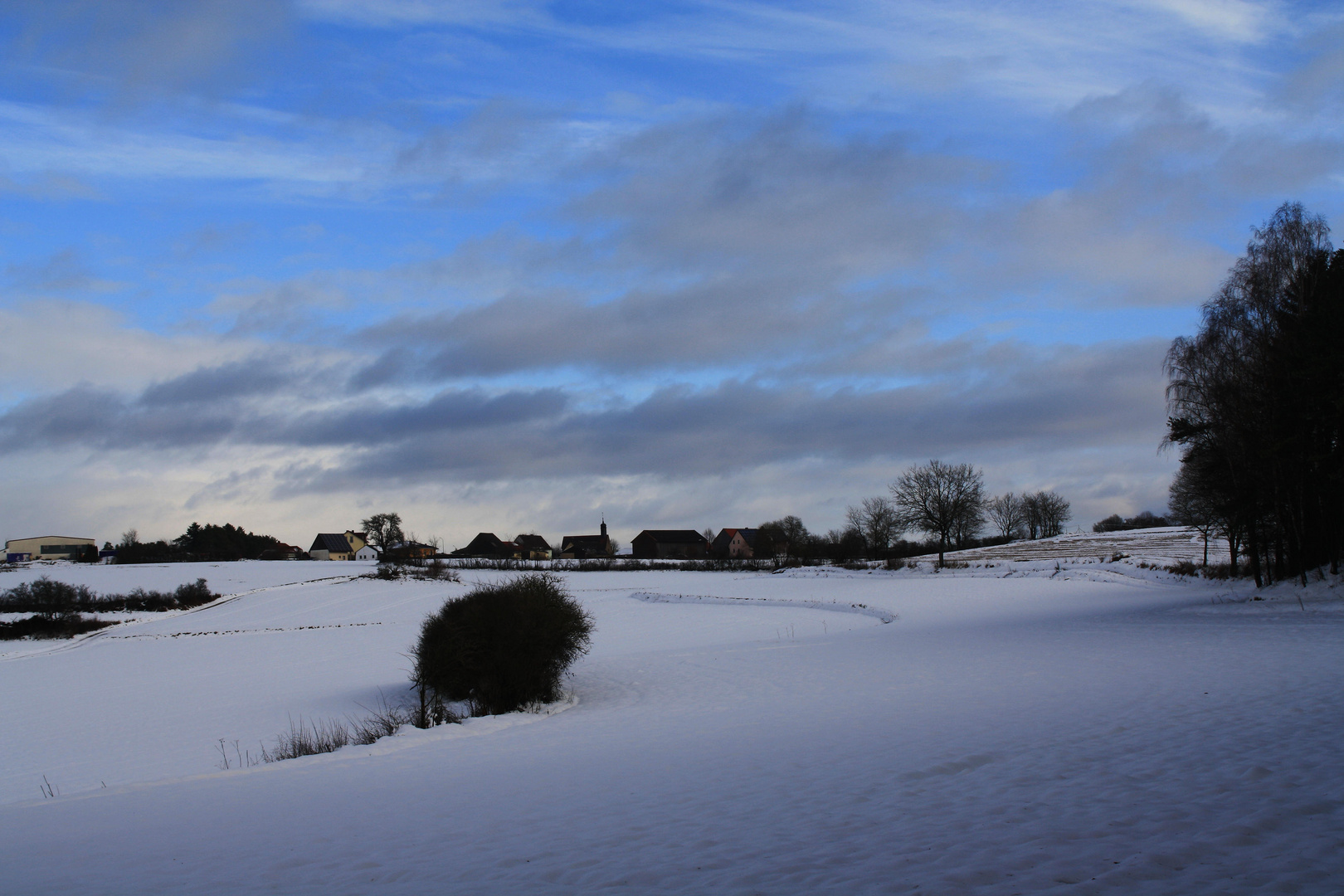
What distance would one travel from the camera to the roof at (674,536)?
15138 cm

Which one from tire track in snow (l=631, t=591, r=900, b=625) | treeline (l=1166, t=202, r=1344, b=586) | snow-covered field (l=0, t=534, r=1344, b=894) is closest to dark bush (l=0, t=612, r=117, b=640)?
snow-covered field (l=0, t=534, r=1344, b=894)

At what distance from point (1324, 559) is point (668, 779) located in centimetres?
3430

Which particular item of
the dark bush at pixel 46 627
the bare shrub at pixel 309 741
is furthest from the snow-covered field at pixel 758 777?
the dark bush at pixel 46 627

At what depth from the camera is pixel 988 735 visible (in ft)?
35.8

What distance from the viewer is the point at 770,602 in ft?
160

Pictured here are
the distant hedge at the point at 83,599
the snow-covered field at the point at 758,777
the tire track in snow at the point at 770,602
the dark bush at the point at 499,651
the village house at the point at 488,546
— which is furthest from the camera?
the village house at the point at 488,546

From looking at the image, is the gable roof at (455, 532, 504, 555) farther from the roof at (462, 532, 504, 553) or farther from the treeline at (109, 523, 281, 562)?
the treeline at (109, 523, 281, 562)

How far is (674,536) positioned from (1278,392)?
414ft

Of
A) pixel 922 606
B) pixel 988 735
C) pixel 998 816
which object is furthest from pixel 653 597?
pixel 998 816

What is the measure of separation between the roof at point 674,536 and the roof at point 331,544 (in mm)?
51805

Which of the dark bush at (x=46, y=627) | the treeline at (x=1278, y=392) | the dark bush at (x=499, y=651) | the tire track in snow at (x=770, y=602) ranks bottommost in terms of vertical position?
the tire track in snow at (x=770, y=602)

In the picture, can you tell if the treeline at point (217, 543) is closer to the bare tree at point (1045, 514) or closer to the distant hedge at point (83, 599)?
the distant hedge at point (83, 599)

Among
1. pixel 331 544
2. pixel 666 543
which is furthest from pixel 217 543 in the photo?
pixel 666 543

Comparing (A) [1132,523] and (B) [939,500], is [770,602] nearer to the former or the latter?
(B) [939,500]
